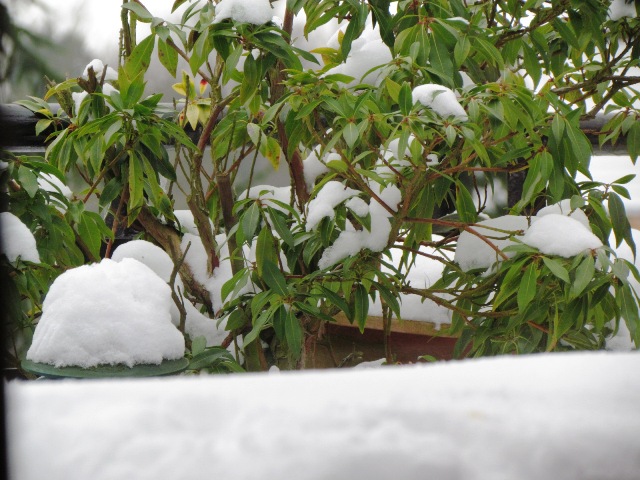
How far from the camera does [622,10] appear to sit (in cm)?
168

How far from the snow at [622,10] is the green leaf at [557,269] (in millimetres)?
818

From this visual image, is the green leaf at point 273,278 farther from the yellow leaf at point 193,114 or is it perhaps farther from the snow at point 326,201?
the yellow leaf at point 193,114

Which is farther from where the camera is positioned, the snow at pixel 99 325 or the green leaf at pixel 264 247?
the green leaf at pixel 264 247

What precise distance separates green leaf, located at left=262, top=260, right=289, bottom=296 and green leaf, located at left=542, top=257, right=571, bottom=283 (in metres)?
0.47

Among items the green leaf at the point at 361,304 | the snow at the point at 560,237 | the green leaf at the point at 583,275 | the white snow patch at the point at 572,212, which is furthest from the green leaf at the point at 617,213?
the green leaf at the point at 361,304

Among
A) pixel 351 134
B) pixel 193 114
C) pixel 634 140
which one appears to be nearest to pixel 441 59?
pixel 351 134

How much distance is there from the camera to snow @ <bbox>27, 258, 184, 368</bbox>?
105 centimetres

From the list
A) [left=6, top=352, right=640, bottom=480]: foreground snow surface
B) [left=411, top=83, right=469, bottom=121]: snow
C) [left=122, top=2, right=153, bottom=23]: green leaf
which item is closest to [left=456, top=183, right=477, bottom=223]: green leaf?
[left=411, top=83, right=469, bottom=121]: snow

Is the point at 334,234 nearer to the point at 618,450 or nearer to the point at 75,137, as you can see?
the point at 75,137

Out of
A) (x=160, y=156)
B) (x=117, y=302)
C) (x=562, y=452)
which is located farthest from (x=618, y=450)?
(x=160, y=156)

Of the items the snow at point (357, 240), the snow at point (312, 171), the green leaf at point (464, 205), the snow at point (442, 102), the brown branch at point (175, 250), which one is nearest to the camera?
the snow at point (442, 102)

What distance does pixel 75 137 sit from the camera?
1354 mm

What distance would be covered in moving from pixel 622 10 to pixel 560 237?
768mm

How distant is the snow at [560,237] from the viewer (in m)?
1.20
